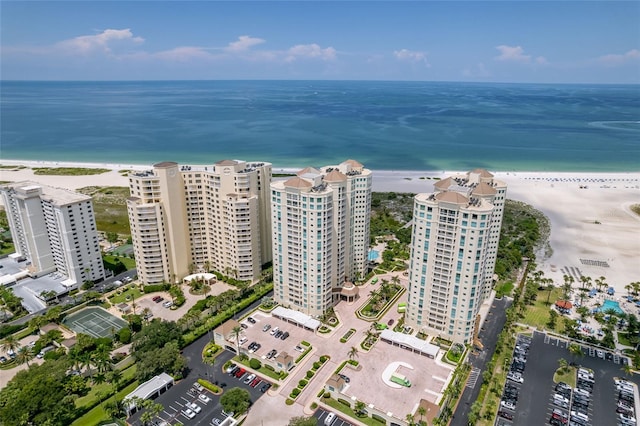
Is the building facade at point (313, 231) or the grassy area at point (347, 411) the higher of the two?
the building facade at point (313, 231)

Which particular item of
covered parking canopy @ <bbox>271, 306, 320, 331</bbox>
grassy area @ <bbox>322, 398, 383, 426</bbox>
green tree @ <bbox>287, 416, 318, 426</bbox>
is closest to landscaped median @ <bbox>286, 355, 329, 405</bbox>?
grassy area @ <bbox>322, 398, 383, 426</bbox>

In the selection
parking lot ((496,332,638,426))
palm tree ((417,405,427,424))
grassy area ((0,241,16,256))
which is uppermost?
palm tree ((417,405,427,424))

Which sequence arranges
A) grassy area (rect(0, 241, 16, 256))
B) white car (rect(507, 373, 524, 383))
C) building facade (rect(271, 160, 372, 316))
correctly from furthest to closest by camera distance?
grassy area (rect(0, 241, 16, 256))
building facade (rect(271, 160, 372, 316))
white car (rect(507, 373, 524, 383))

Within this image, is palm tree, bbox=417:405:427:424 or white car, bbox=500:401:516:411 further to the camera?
white car, bbox=500:401:516:411

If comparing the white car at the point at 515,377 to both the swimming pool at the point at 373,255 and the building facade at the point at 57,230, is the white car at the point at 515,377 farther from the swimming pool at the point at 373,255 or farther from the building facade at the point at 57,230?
the building facade at the point at 57,230

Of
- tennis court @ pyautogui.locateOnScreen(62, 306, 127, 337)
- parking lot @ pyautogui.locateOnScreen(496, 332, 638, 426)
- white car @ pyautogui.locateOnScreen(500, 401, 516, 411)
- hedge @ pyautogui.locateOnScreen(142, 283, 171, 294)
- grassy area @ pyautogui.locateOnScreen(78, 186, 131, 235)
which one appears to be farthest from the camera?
grassy area @ pyautogui.locateOnScreen(78, 186, 131, 235)

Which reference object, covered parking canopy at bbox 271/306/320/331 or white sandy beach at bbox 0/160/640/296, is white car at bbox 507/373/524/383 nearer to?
covered parking canopy at bbox 271/306/320/331

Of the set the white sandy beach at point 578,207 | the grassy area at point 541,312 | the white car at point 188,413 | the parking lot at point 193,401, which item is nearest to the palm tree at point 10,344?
the parking lot at point 193,401
